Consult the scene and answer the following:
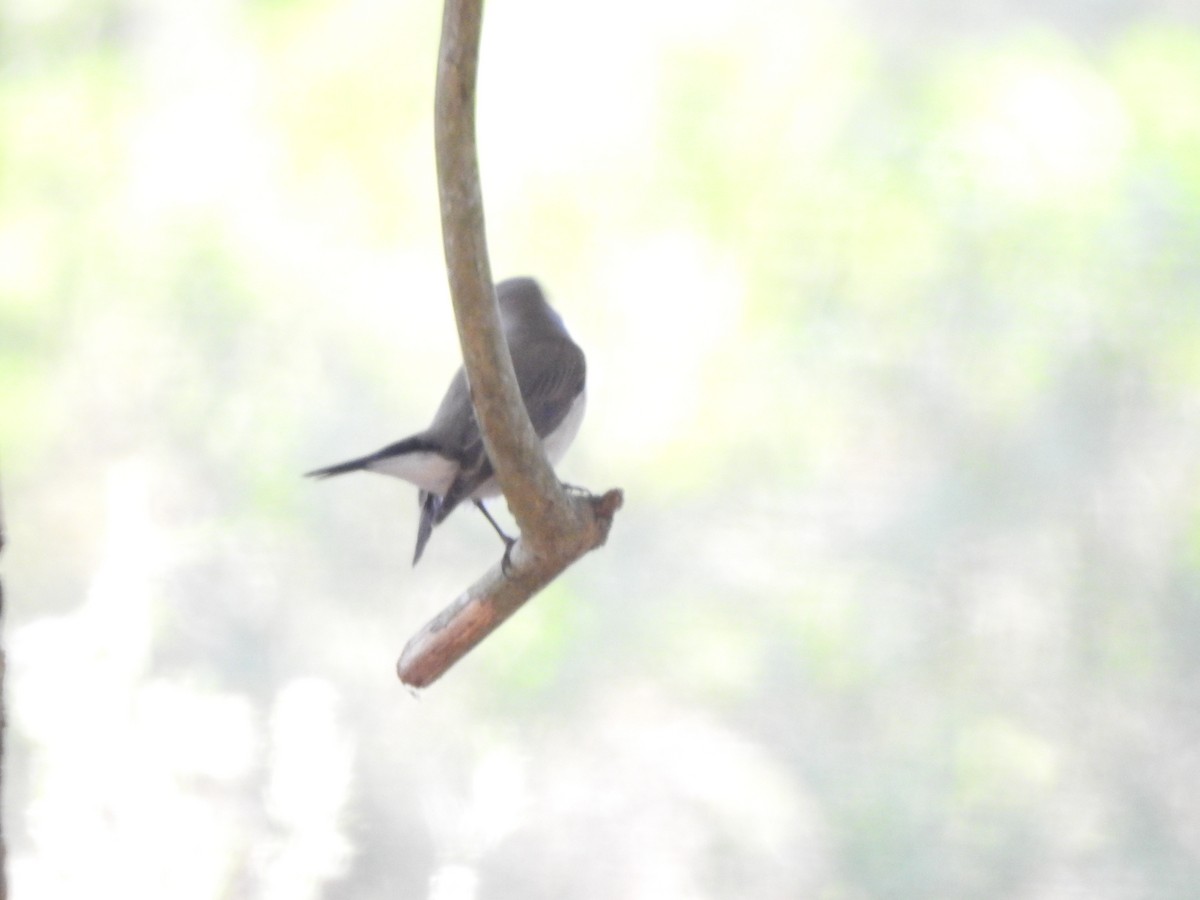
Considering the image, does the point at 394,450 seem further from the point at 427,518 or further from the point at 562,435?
the point at 562,435

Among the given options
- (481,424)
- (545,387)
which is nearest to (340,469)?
(481,424)

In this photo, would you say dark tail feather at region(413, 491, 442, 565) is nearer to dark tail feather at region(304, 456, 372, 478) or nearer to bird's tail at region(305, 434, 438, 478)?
bird's tail at region(305, 434, 438, 478)

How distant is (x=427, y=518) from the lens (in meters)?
2.04

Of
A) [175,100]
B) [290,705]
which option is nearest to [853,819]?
[290,705]

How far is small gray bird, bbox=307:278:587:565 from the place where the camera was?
1.86m

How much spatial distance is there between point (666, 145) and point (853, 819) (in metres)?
Result: 1.41

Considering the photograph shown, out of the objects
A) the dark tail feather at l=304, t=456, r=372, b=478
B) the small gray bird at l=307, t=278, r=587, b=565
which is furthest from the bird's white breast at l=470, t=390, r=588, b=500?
the dark tail feather at l=304, t=456, r=372, b=478

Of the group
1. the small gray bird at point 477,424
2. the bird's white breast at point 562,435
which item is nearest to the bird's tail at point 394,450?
the small gray bird at point 477,424

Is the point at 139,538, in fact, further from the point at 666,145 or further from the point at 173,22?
→ the point at 666,145

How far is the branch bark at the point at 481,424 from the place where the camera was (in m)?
1.31

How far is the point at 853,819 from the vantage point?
9.34 feet

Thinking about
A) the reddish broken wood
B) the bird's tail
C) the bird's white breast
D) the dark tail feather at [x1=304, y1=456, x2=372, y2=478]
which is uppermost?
the bird's white breast

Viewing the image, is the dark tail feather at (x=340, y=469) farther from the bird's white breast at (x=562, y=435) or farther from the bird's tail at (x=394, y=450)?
the bird's white breast at (x=562, y=435)

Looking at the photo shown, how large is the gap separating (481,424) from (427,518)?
590 millimetres
